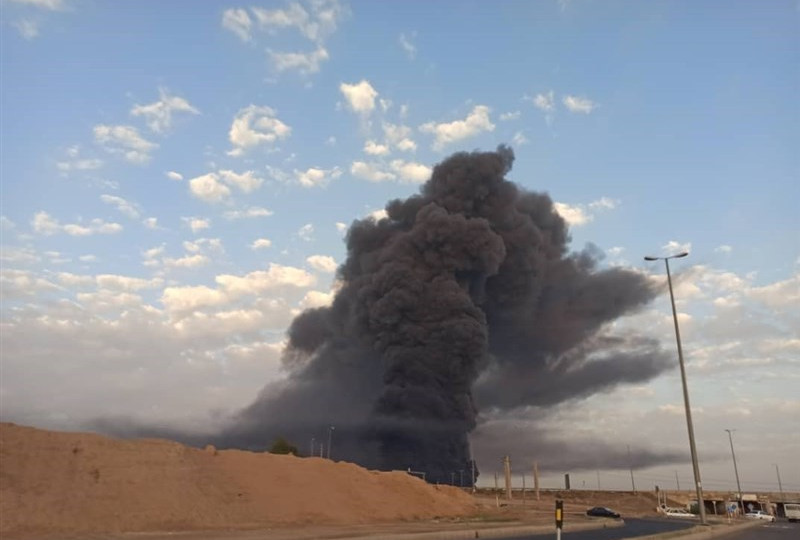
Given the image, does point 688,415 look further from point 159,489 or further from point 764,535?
point 159,489

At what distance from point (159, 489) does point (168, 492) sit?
447 mm

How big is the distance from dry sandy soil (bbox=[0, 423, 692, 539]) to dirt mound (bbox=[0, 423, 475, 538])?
0.05 meters

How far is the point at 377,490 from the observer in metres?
43.6

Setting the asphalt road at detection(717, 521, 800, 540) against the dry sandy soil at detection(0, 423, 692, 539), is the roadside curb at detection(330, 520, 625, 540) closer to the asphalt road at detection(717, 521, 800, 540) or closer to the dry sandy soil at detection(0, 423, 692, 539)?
the dry sandy soil at detection(0, 423, 692, 539)

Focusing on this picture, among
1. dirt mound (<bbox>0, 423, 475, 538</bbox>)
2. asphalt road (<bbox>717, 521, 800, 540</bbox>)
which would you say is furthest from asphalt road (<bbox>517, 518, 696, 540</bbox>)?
dirt mound (<bbox>0, 423, 475, 538</bbox>)

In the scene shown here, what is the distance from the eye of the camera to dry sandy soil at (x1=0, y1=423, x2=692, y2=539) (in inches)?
1014

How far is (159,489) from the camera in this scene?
3067cm

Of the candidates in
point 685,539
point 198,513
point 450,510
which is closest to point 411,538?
point 685,539

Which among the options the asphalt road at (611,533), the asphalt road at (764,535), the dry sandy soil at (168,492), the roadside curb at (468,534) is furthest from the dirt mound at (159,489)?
the asphalt road at (764,535)

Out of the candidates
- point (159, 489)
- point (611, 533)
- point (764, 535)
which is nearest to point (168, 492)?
point (159, 489)

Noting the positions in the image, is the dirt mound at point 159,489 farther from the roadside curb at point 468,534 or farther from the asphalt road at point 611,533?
the asphalt road at point 611,533

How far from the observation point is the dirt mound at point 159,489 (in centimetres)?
2597

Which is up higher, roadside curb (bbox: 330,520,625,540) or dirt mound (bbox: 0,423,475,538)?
dirt mound (bbox: 0,423,475,538)

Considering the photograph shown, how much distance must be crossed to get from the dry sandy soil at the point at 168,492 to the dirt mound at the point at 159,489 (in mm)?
48
